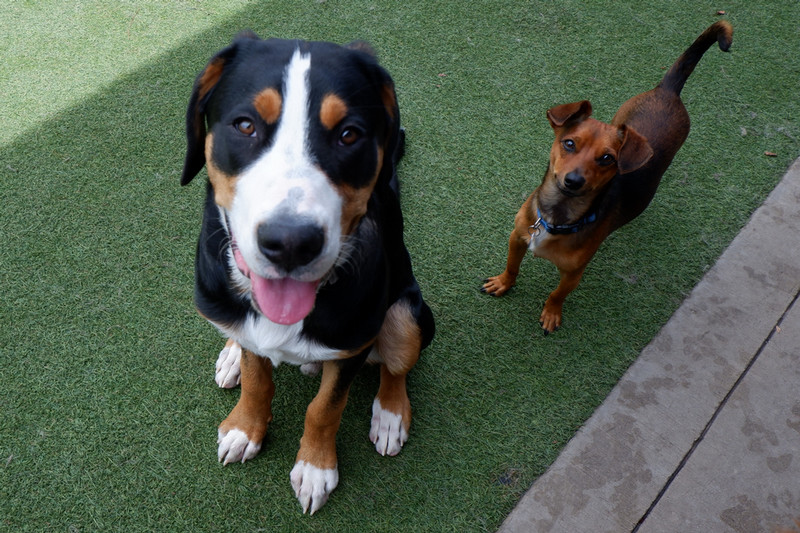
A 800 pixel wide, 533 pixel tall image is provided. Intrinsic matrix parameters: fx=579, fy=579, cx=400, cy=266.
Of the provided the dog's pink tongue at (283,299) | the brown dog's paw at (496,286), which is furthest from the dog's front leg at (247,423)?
the brown dog's paw at (496,286)

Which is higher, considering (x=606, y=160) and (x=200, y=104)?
(x=200, y=104)

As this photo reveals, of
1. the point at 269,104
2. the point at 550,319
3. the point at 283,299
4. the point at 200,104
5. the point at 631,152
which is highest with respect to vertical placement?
the point at 269,104

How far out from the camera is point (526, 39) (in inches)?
189

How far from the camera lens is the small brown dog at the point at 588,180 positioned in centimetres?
292

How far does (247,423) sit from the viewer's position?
2.66 meters

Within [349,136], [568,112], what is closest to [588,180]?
[568,112]

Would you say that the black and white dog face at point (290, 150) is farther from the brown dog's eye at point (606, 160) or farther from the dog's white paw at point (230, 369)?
the brown dog's eye at point (606, 160)

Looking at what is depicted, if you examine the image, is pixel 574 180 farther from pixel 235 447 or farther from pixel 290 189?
pixel 235 447

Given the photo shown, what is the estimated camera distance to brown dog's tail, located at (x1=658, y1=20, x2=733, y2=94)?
3414mm

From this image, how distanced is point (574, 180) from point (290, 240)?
1.80 meters

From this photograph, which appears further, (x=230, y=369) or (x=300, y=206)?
(x=230, y=369)

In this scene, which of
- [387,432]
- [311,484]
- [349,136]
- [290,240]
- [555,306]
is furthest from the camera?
[555,306]

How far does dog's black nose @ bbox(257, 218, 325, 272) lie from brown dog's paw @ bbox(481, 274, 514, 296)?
195 cm

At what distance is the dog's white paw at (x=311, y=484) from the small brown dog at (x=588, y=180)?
144 cm
